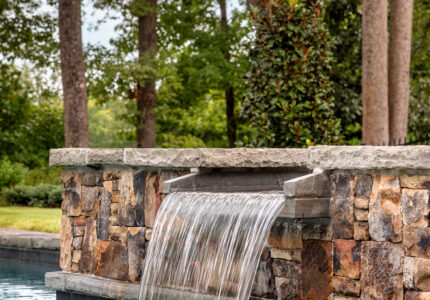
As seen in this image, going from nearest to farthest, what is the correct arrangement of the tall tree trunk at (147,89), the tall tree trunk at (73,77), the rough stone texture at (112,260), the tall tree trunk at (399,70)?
the rough stone texture at (112,260)
the tall tree trunk at (399,70)
the tall tree trunk at (73,77)
the tall tree trunk at (147,89)

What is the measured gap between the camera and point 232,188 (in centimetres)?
623

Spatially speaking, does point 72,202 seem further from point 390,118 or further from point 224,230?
point 390,118

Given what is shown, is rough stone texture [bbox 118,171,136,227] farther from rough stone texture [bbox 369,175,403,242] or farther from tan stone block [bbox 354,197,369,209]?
rough stone texture [bbox 369,175,403,242]

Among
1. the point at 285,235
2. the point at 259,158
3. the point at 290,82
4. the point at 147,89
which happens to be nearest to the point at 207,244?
the point at 285,235

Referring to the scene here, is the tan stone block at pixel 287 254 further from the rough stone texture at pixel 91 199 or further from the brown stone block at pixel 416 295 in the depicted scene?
the rough stone texture at pixel 91 199

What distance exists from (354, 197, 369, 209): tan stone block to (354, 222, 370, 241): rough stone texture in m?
0.11

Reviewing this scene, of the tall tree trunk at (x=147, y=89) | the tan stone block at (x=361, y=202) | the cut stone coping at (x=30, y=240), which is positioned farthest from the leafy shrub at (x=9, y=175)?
the tan stone block at (x=361, y=202)

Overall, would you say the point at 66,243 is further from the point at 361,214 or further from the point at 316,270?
the point at 361,214

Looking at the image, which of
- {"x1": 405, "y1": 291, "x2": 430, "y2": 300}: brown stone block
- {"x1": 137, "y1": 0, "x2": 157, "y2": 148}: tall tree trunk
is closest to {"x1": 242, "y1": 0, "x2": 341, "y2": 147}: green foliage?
{"x1": 405, "y1": 291, "x2": 430, "y2": 300}: brown stone block

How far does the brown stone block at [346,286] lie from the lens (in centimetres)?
444

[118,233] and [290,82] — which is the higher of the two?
[290,82]

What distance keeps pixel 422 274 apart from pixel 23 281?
640cm

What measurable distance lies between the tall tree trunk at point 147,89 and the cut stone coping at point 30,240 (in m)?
8.76

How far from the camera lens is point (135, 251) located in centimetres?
621
